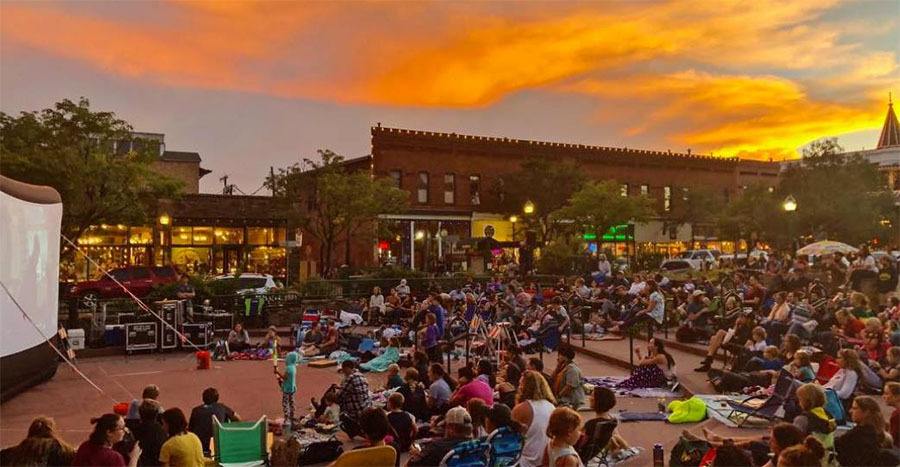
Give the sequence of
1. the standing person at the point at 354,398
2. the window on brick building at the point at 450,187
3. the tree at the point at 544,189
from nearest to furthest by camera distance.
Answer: the standing person at the point at 354,398, the tree at the point at 544,189, the window on brick building at the point at 450,187

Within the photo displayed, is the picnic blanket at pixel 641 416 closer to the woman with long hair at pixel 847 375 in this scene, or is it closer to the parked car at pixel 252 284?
the woman with long hair at pixel 847 375

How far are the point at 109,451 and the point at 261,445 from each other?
2.02 meters

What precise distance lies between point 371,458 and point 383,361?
9.10 m

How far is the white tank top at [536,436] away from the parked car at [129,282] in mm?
19964

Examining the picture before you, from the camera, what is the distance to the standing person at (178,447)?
247 inches

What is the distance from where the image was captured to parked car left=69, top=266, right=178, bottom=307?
23875 mm

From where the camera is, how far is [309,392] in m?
12.5

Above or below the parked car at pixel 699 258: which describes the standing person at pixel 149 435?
below

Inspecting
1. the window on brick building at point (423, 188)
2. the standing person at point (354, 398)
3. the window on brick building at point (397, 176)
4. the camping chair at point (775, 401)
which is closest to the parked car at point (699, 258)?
the window on brick building at point (423, 188)

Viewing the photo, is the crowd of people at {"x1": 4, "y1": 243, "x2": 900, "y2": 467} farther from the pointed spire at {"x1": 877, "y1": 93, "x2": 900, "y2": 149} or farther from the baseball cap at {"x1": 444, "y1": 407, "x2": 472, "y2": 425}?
the pointed spire at {"x1": 877, "y1": 93, "x2": 900, "y2": 149}

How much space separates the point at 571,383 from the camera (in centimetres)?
988

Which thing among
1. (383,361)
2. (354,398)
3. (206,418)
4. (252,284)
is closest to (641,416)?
(354,398)

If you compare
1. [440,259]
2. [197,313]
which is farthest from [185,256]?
[197,313]

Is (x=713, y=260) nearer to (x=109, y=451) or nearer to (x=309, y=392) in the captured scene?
(x=309, y=392)
